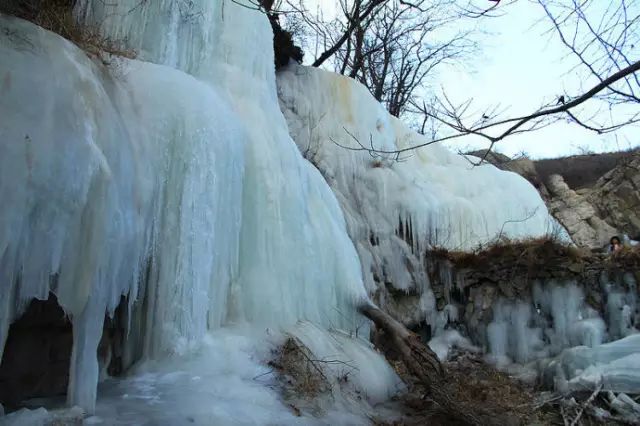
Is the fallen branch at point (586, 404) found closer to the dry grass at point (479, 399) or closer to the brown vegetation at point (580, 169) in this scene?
the dry grass at point (479, 399)

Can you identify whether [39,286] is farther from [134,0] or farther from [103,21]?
[134,0]

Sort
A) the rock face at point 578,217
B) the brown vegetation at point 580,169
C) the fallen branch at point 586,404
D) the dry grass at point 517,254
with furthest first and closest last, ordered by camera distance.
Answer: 1. the brown vegetation at point 580,169
2. the rock face at point 578,217
3. the dry grass at point 517,254
4. the fallen branch at point 586,404

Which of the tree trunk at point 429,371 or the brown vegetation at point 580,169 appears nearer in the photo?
the tree trunk at point 429,371

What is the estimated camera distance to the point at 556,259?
24.2 ft

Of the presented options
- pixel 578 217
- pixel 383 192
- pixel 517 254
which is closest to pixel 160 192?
pixel 383 192

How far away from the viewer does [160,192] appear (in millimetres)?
3611

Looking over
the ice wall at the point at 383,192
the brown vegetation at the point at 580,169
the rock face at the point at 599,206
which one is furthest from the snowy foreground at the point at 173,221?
the brown vegetation at the point at 580,169

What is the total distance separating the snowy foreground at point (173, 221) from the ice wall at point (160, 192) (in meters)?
0.01

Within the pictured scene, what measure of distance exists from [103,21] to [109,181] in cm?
294

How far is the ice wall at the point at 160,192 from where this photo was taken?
8.73 feet

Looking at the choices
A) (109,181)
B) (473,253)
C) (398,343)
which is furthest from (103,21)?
(473,253)

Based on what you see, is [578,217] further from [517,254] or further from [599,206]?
[517,254]

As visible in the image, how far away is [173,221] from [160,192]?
0.22m

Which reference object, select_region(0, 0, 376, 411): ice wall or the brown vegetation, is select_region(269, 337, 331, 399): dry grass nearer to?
select_region(0, 0, 376, 411): ice wall
